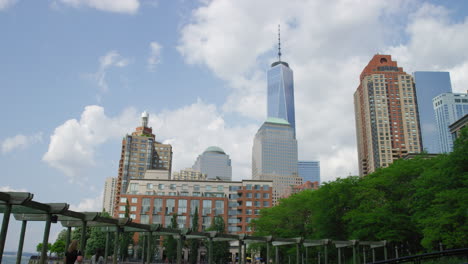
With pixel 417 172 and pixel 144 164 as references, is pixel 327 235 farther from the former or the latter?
pixel 144 164

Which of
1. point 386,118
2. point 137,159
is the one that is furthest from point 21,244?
point 386,118

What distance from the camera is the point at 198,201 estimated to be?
9931 centimetres

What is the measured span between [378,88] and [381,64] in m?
14.7

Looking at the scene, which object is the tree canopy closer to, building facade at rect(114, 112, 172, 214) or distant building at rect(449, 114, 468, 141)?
distant building at rect(449, 114, 468, 141)

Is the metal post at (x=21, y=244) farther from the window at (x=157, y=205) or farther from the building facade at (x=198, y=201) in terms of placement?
the window at (x=157, y=205)

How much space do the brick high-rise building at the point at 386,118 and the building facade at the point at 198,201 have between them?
276 ft

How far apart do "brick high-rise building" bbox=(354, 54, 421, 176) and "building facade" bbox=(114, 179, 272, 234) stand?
84.1 meters

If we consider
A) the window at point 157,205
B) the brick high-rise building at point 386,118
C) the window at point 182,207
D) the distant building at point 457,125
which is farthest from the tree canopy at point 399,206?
the brick high-rise building at point 386,118

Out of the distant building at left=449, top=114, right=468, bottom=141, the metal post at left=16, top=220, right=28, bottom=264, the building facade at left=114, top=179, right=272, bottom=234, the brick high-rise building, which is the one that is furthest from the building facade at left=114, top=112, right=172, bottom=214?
the metal post at left=16, top=220, right=28, bottom=264

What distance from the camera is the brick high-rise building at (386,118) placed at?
169375mm

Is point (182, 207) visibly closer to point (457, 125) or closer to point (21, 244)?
point (457, 125)

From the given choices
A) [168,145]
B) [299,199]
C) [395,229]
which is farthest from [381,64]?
[395,229]

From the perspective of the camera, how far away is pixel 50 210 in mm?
19219

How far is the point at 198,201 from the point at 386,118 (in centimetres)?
10498
